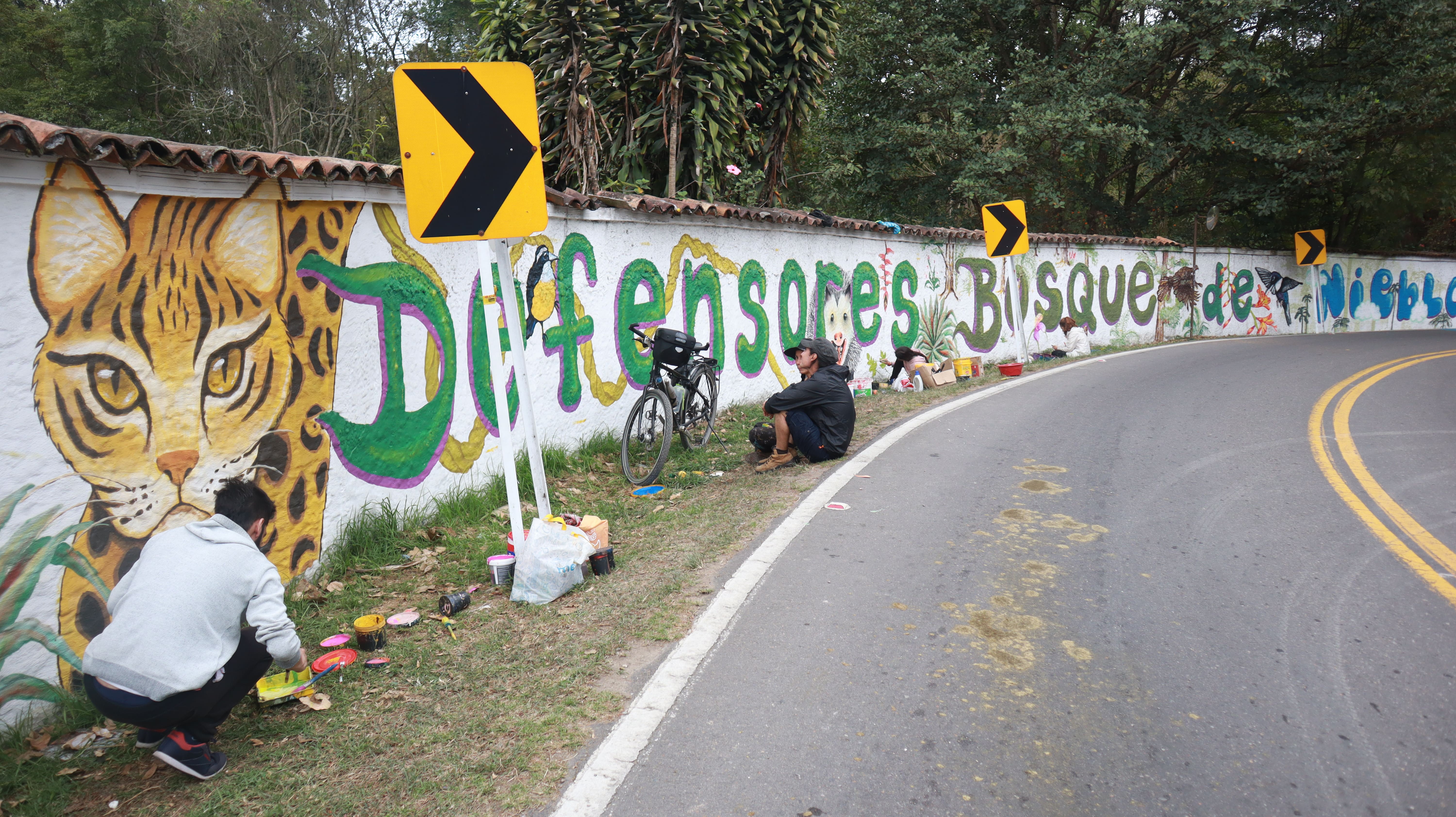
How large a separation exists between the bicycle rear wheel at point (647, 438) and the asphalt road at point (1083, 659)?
5.89ft

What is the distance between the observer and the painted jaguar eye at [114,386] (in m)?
3.95

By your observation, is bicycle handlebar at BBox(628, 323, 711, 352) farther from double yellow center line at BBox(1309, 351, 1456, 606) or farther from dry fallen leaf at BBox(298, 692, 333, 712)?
double yellow center line at BBox(1309, 351, 1456, 606)

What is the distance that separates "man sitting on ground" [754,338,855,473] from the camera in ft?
24.8

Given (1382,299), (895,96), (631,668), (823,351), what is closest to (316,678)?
(631,668)

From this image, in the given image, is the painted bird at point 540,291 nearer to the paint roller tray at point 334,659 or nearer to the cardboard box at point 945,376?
the paint roller tray at point 334,659

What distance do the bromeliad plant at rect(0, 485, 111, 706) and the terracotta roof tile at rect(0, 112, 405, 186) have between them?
1.50 m

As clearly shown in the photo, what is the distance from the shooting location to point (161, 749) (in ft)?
10.5

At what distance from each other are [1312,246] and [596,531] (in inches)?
971

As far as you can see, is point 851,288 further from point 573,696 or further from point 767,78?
point 573,696

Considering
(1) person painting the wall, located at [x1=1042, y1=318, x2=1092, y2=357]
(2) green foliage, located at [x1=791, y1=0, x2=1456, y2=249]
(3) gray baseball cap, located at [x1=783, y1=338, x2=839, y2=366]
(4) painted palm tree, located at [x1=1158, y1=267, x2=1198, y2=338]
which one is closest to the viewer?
(3) gray baseball cap, located at [x1=783, y1=338, x2=839, y2=366]

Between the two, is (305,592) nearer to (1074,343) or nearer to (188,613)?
(188,613)

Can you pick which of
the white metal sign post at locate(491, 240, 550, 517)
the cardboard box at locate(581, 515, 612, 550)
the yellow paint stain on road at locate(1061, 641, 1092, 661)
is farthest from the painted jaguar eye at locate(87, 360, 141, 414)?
the yellow paint stain on road at locate(1061, 641, 1092, 661)

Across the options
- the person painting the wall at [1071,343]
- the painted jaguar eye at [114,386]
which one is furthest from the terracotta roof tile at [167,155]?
the person painting the wall at [1071,343]

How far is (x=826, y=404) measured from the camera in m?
7.62
